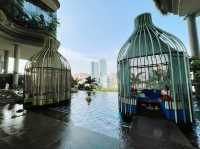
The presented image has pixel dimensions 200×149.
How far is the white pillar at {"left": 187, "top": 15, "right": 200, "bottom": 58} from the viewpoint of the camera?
14.4 metres

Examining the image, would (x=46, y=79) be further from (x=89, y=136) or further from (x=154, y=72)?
(x=154, y=72)

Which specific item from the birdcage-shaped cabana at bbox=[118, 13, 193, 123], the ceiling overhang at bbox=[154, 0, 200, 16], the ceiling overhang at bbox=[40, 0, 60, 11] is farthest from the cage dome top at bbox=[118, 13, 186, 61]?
the ceiling overhang at bbox=[40, 0, 60, 11]

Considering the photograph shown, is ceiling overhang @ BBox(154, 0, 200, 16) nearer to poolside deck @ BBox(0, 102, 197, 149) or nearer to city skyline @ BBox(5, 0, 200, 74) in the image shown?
city skyline @ BBox(5, 0, 200, 74)

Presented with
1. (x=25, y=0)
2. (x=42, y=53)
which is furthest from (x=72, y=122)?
(x=25, y=0)

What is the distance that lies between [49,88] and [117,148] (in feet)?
22.5

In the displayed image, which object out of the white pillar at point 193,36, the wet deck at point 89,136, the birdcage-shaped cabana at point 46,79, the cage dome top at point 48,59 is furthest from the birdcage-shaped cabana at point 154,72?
the white pillar at point 193,36

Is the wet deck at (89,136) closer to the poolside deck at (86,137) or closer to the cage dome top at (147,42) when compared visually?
the poolside deck at (86,137)

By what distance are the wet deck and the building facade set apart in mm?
16260

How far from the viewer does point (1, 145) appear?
3.42 m

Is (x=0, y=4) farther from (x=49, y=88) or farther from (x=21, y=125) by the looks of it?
(x=21, y=125)

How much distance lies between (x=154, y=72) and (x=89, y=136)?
392 centimetres

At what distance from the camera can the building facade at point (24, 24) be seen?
17172 millimetres

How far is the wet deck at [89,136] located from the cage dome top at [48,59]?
15.3 ft

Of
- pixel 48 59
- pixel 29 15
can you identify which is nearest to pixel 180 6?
pixel 48 59
